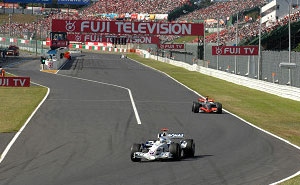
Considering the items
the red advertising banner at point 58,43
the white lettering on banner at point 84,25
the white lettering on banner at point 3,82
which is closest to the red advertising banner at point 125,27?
the white lettering on banner at point 84,25

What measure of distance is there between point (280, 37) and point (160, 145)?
4733cm

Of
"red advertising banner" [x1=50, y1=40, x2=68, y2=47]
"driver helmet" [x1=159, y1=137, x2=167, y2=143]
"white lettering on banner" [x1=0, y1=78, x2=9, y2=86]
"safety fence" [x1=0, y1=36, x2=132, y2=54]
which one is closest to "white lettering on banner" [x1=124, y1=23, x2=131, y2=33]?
"red advertising banner" [x1=50, y1=40, x2=68, y2=47]

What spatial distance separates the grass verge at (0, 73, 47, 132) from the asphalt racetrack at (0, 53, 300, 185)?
0.68 meters

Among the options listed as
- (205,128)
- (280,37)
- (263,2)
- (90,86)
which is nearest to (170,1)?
(263,2)

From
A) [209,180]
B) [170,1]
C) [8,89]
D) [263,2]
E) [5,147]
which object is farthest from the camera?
[170,1]

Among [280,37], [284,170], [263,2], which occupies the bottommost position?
[284,170]

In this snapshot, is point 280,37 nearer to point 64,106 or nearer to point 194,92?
point 194,92

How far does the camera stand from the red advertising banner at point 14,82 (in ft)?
131

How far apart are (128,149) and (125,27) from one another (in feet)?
176

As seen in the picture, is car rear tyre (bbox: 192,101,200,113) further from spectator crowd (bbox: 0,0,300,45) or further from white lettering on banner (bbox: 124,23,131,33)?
spectator crowd (bbox: 0,0,300,45)

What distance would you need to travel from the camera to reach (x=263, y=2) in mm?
110625

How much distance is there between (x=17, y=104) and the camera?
1266 inches

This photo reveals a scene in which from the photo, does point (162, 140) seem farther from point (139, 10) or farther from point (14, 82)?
point (139, 10)

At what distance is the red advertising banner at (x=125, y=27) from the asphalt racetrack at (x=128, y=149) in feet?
123
